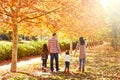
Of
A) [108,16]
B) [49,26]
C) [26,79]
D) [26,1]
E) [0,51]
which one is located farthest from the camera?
[108,16]

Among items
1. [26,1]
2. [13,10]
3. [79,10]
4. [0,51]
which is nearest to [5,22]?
[13,10]

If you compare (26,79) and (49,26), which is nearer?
(26,79)

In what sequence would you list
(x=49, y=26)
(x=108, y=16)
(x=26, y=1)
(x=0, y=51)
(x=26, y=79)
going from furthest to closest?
1. (x=108, y=16)
2. (x=0, y=51)
3. (x=49, y=26)
4. (x=26, y=1)
5. (x=26, y=79)

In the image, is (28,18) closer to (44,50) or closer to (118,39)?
(44,50)

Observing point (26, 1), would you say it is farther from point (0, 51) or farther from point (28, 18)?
point (0, 51)

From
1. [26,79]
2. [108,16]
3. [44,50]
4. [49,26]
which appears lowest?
[26,79]

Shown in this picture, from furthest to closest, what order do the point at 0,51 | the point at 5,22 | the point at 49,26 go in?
the point at 0,51 < the point at 49,26 < the point at 5,22

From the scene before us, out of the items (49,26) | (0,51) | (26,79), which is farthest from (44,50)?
(0,51)

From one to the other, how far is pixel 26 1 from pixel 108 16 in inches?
1324

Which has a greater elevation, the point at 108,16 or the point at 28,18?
the point at 108,16

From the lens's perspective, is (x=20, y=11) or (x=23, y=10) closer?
(x=20, y=11)

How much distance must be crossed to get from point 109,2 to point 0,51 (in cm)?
2835

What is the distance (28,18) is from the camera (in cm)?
1816

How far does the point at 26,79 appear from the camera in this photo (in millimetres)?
14844
